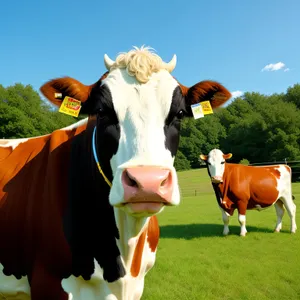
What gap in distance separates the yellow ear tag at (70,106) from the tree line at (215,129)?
4196 cm

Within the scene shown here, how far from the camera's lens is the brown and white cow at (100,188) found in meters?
1.84

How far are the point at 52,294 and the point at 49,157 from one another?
47.0 inches

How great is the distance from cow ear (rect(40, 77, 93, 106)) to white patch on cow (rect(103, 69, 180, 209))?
1.15 feet

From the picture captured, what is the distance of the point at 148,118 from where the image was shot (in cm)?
196

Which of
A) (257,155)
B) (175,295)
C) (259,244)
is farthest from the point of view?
(257,155)

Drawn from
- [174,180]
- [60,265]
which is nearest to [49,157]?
[60,265]

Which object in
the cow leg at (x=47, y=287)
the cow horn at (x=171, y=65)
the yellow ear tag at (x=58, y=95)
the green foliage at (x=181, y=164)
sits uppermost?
the cow horn at (x=171, y=65)

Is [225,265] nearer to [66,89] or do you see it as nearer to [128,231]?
[128,231]

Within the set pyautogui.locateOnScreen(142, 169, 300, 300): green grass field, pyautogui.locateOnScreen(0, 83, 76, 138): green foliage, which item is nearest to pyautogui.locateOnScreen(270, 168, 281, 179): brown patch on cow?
pyautogui.locateOnScreen(142, 169, 300, 300): green grass field

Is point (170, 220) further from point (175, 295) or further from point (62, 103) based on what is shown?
point (62, 103)

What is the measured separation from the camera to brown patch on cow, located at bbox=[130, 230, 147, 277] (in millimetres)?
2598

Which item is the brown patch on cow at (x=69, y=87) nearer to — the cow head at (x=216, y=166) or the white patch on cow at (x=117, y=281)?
the white patch on cow at (x=117, y=281)

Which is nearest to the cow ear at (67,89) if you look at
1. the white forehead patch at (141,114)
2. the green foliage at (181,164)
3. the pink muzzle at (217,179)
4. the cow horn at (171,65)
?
the white forehead patch at (141,114)

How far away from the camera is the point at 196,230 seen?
9.98 m
